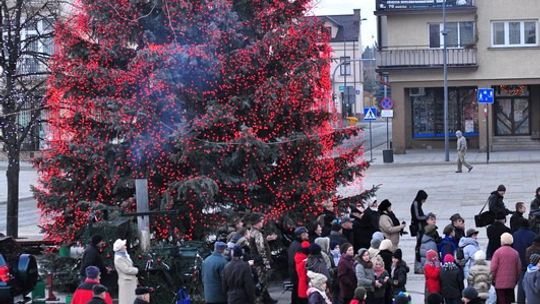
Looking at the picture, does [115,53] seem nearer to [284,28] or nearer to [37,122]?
[284,28]

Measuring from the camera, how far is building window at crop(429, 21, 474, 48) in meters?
56.1

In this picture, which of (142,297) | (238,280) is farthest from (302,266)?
(142,297)

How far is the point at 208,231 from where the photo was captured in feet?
65.3

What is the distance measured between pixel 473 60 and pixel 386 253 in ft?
129

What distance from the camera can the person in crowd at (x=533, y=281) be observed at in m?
15.4

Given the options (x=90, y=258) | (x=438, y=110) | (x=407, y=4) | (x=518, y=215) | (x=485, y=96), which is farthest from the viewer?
(x=438, y=110)

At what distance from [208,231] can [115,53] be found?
144 inches

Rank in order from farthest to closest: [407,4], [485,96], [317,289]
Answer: [407,4] < [485,96] < [317,289]

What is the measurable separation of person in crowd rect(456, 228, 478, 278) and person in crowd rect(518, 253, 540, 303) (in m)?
1.42

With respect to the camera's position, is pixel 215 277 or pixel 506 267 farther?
pixel 506 267

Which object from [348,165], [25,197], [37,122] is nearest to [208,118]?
[348,165]

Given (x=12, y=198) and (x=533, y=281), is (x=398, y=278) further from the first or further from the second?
(x=12, y=198)

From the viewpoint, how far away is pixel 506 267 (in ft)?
54.0

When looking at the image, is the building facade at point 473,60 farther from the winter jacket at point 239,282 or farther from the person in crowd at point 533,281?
the winter jacket at point 239,282
